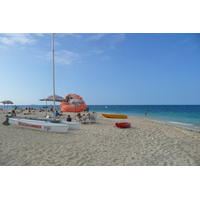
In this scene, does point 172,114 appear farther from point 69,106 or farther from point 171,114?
point 69,106

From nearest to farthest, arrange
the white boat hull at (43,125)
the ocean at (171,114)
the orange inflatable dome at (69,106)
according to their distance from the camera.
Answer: the white boat hull at (43,125) < the ocean at (171,114) < the orange inflatable dome at (69,106)

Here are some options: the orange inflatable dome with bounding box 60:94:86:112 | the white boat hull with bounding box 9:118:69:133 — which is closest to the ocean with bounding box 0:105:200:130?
the orange inflatable dome with bounding box 60:94:86:112

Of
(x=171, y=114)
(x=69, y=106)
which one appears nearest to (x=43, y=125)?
(x=69, y=106)

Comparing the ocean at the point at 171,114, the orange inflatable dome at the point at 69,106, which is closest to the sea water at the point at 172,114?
the ocean at the point at 171,114

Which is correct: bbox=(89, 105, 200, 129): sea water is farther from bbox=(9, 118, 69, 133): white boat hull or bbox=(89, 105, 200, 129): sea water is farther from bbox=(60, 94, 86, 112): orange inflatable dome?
bbox=(9, 118, 69, 133): white boat hull

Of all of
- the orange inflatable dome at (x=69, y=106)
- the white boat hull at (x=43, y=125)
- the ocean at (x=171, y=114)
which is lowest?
the ocean at (x=171, y=114)

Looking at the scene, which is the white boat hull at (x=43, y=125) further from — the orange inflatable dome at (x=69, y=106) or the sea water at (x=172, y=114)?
the orange inflatable dome at (x=69, y=106)

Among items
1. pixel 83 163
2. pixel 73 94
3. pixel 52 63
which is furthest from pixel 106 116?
pixel 83 163

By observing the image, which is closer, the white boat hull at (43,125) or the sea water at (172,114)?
the white boat hull at (43,125)

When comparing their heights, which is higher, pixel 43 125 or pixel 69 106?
pixel 69 106

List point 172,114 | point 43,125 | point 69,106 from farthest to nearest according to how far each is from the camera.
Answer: point 172,114
point 69,106
point 43,125

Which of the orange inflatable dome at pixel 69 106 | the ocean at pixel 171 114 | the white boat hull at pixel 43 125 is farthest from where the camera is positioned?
the orange inflatable dome at pixel 69 106

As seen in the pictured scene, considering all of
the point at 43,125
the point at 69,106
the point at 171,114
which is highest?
the point at 69,106
